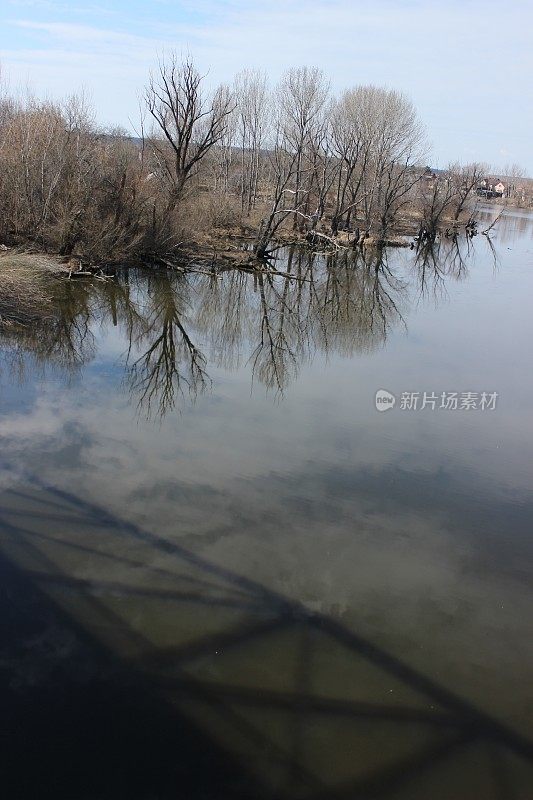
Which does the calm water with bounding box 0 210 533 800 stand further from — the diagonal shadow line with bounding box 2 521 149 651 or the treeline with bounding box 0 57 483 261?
the treeline with bounding box 0 57 483 261

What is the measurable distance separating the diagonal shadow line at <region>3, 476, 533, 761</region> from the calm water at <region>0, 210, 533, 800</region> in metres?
0.02

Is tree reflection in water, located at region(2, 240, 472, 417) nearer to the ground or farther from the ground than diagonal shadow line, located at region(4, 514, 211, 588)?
farther from the ground

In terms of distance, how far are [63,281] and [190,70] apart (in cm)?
1104

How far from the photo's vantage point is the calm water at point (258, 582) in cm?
361

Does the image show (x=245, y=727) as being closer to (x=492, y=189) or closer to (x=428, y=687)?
(x=428, y=687)

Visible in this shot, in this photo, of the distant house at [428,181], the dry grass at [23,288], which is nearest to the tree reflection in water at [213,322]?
the dry grass at [23,288]

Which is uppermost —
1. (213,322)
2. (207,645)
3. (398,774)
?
(213,322)
